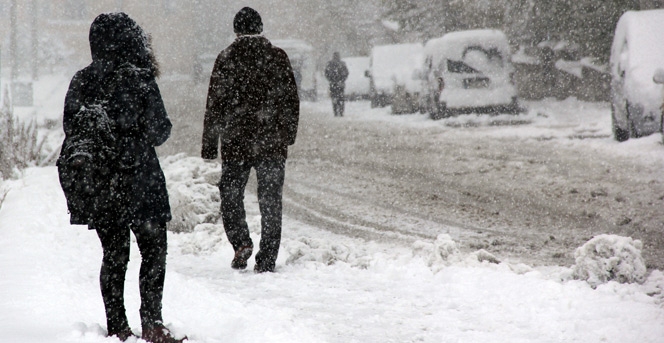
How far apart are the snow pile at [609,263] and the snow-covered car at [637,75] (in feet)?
25.9

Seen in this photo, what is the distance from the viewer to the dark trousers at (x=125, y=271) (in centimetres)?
374

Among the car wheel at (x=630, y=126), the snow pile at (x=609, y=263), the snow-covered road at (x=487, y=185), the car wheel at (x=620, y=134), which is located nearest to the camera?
the snow pile at (x=609, y=263)

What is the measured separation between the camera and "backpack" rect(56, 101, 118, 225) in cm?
353

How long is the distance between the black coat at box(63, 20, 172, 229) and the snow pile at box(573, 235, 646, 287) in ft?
9.74

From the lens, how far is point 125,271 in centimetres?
379

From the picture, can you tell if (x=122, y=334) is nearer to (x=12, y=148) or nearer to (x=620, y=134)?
(x=12, y=148)

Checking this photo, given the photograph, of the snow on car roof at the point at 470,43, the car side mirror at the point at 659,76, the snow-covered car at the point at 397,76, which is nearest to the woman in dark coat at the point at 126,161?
the car side mirror at the point at 659,76

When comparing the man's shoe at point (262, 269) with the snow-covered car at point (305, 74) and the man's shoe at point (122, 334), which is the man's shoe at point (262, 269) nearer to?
the man's shoe at point (122, 334)

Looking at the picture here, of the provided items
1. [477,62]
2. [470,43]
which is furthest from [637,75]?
[470,43]

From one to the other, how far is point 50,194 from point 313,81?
25.5 meters

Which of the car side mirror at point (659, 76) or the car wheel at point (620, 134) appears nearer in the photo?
the car side mirror at point (659, 76)

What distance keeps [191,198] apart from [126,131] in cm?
401

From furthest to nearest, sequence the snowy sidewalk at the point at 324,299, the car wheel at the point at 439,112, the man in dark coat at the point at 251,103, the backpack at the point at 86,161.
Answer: the car wheel at the point at 439,112, the man in dark coat at the point at 251,103, the snowy sidewalk at the point at 324,299, the backpack at the point at 86,161

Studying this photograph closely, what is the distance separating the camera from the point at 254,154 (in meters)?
5.69
